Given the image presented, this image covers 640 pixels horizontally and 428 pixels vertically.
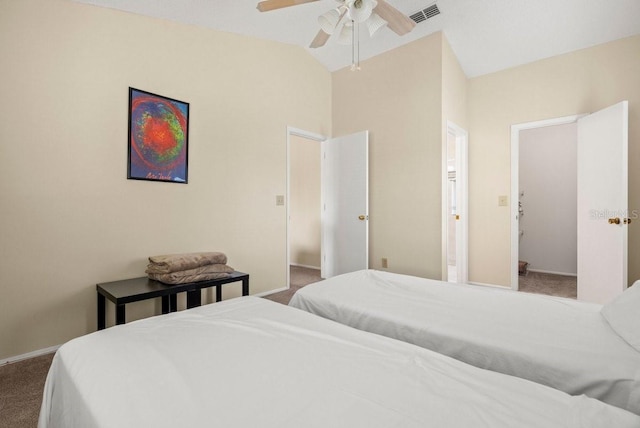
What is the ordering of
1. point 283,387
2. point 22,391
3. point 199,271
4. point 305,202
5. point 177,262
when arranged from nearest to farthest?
point 283,387 < point 22,391 < point 177,262 < point 199,271 < point 305,202

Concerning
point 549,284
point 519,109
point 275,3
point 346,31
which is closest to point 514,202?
point 519,109

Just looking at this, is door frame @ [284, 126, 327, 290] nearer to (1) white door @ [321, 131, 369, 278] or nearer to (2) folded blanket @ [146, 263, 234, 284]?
(1) white door @ [321, 131, 369, 278]

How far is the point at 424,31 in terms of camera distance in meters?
3.56

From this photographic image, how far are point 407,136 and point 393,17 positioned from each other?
1.66 metres

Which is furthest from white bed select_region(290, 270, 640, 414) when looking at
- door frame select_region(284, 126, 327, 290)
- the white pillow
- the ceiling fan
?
door frame select_region(284, 126, 327, 290)

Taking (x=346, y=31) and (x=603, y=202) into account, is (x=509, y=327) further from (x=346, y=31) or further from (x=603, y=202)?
(x=603, y=202)

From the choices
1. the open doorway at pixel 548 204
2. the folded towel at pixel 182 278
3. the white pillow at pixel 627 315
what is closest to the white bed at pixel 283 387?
the white pillow at pixel 627 315

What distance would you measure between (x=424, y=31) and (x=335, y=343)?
3632 millimetres

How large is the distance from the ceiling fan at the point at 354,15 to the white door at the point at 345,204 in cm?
167

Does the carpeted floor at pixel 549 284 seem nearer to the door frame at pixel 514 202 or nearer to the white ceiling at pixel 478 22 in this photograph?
the door frame at pixel 514 202

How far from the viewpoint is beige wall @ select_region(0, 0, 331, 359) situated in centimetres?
219

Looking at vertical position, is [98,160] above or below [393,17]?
below

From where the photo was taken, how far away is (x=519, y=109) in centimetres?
388

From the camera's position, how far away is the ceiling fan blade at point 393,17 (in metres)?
2.24
